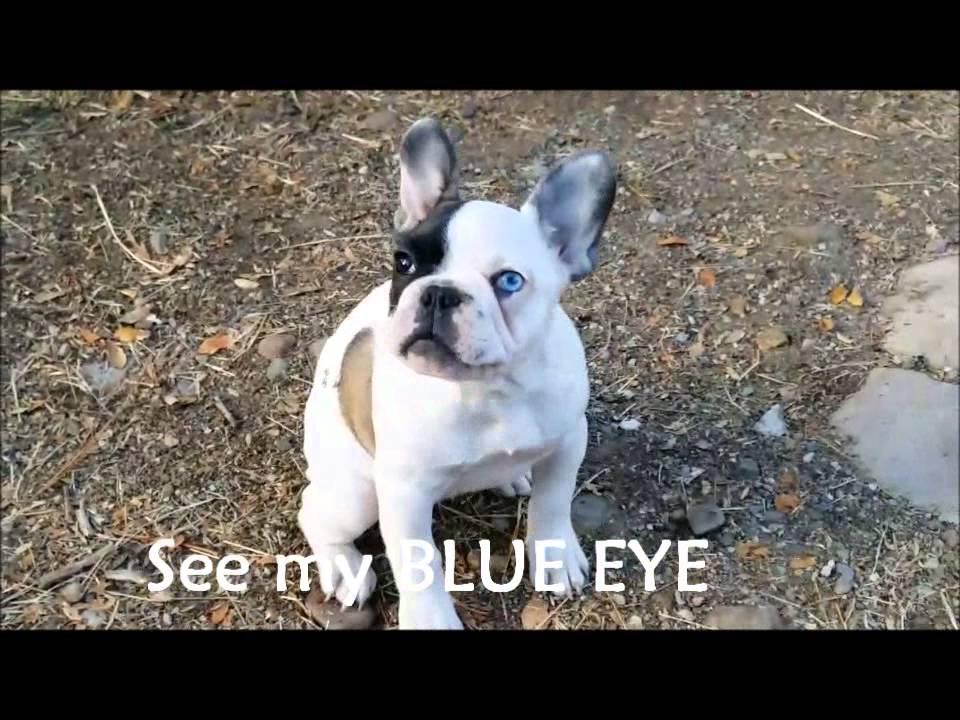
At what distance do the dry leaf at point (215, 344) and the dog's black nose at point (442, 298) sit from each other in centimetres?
192

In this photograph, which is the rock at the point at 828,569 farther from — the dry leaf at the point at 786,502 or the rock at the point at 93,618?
the rock at the point at 93,618

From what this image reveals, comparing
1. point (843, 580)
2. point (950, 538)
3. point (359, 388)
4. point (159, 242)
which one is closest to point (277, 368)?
point (159, 242)

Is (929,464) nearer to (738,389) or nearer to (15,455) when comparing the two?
(738,389)

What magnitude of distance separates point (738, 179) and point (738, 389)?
123cm

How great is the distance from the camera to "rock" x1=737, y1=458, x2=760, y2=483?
3477 millimetres

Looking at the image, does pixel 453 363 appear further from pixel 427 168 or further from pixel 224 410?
pixel 224 410

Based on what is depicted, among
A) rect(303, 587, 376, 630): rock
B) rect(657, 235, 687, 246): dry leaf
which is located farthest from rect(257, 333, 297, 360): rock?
rect(657, 235, 687, 246): dry leaf

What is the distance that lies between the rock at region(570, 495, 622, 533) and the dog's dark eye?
125 cm

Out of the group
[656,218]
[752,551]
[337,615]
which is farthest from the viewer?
[656,218]

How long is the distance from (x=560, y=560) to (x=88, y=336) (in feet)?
6.77

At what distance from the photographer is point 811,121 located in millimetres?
4934

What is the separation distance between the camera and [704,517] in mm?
3338

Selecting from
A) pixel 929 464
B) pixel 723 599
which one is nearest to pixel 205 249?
pixel 723 599

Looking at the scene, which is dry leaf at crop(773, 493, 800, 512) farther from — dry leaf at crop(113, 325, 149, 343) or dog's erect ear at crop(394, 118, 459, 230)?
dry leaf at crop(113, 325, 149, 343)
